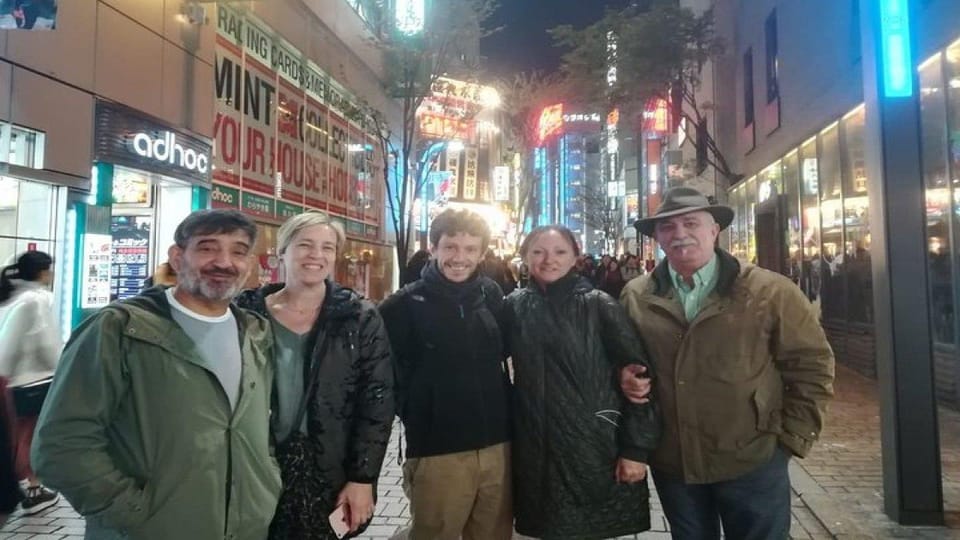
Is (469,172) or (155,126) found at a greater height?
(469,172)

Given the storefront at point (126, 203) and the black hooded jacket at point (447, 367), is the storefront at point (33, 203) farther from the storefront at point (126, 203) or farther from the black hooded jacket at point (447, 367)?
the black hooded jacket at point (447, 367)

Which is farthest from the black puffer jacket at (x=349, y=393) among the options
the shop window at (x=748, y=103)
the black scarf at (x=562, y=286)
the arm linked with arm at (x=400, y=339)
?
the shop window at (x=748, y=103)

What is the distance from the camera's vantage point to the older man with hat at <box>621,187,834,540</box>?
273cm

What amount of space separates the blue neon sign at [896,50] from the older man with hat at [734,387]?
268 centimetres

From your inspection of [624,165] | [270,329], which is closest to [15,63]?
[270,329]

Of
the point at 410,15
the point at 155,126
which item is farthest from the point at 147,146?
the point at 410,15

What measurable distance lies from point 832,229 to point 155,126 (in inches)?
461

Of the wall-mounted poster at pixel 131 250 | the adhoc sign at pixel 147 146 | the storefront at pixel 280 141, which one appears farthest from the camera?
the storefront at pixel 280 141

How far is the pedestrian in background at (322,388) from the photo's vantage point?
95.9 inches

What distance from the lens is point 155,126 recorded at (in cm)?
920

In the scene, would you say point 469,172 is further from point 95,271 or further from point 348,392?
point 348,392

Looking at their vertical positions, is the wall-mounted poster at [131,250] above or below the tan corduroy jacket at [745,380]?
above

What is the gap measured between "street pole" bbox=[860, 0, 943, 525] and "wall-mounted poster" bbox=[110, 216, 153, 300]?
967cm

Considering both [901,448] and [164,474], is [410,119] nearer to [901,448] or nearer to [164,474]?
[901,448]
